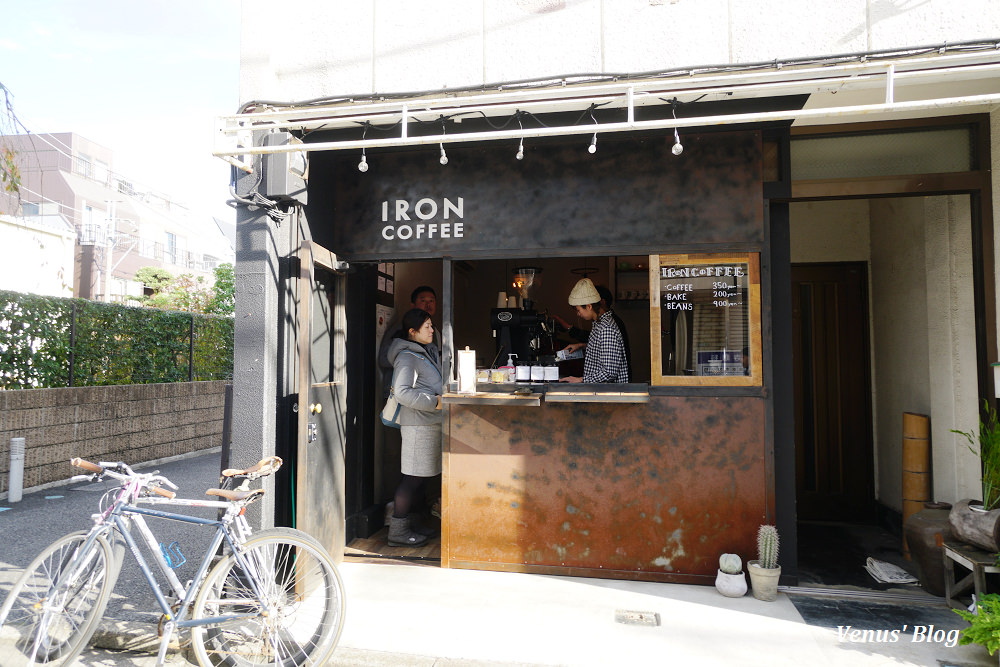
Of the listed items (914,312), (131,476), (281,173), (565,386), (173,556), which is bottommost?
(173,556)

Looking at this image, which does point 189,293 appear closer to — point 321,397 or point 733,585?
point 321,397

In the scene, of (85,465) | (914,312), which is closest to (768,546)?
(914,312)

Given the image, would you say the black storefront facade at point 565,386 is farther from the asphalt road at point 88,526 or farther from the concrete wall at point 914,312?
the concrete wall at point 914,312

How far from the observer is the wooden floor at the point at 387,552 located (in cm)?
479

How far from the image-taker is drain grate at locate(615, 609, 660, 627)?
11.9 feet

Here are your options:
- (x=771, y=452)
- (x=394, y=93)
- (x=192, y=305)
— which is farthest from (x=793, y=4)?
(x=192, y=305)

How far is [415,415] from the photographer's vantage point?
5.10 meters

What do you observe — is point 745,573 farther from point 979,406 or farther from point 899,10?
point 899,10

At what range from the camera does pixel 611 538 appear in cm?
436

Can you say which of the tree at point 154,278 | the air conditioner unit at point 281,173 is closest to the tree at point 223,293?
the tree at point 154,278

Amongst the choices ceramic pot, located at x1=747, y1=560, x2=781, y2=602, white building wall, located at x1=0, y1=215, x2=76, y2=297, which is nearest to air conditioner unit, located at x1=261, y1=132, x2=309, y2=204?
ceramic pot, located at x1=747, y1=560, x2=781, y2=602

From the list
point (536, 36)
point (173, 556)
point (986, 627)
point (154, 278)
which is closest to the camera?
point (986, 627)

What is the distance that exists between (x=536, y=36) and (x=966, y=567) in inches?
175

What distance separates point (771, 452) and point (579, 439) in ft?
4.50
